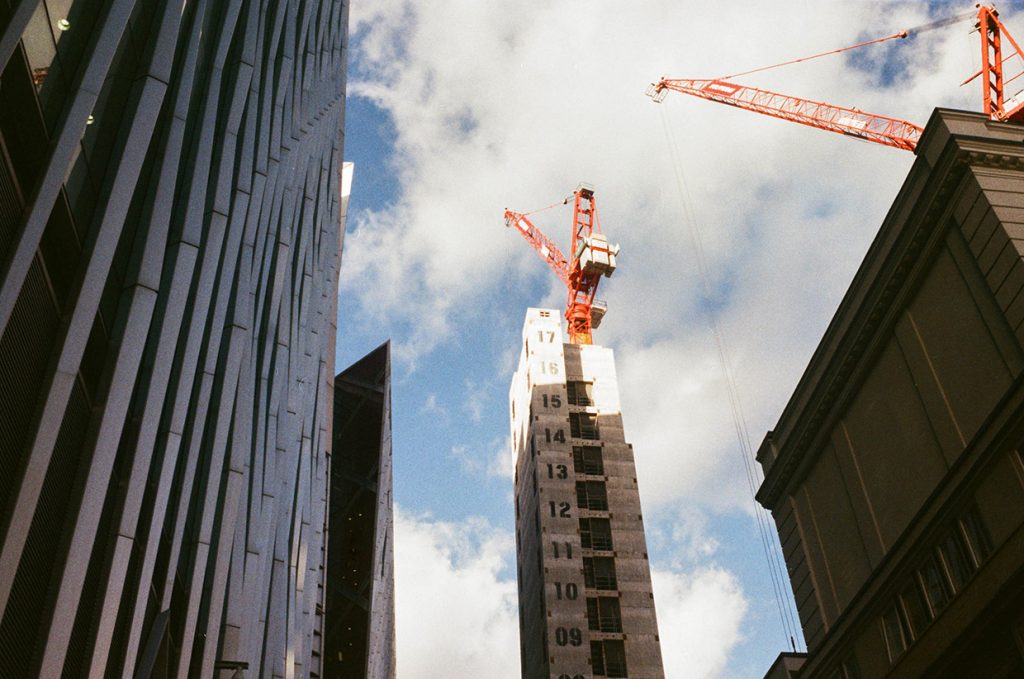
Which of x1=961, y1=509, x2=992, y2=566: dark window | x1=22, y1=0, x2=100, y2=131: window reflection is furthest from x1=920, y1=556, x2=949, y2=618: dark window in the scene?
x1=22, y1=0, x2=100, y2=131: window reflection

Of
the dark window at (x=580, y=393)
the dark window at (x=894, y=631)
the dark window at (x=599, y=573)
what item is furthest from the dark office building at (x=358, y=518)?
the dark window at (x=894, y=631)

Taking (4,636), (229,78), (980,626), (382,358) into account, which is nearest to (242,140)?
(229,78)

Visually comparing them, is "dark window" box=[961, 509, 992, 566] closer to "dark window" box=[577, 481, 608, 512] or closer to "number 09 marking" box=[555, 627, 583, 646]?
"number 09 marking" box=[555, 627, 583, 646]

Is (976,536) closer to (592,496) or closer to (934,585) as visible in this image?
(934,585)

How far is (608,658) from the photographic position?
75312 mm

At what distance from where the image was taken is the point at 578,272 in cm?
12762

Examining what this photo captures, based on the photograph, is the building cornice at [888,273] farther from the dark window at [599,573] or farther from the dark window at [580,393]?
the dark window at [580,393]

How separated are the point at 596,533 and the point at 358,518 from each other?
2378 cm

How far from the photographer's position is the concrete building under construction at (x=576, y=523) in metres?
75.8

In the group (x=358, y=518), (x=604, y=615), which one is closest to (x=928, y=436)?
(x=358, y=518)

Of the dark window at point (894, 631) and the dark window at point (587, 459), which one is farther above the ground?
the dark window at point (587, 459)

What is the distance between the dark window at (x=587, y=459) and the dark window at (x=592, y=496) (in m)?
1.42

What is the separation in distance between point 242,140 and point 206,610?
38.7 ft

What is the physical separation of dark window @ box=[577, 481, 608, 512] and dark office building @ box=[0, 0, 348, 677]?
56.9 meters
